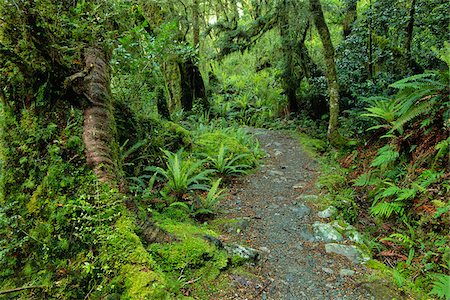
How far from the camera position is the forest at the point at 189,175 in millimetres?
2373

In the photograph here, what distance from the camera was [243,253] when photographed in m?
3.16

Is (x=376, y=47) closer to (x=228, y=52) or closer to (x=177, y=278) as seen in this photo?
(x=228, y=52)

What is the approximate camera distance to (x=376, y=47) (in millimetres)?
7902

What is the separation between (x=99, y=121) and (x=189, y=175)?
7.76ft

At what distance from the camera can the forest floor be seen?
2885mm

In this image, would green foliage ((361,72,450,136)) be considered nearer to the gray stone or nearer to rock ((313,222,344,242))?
rock ((313,222,344,242))

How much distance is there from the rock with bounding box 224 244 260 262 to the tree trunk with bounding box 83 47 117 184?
4.76ft

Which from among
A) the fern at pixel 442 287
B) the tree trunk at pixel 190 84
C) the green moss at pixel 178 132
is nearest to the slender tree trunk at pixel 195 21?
the tree trunk at pixel 190 84

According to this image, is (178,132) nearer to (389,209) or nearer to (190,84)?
(389,209)

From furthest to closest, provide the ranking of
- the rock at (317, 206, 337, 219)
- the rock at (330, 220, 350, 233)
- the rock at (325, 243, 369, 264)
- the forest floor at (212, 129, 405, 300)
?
the rock at (317, 206, 337, 219) < the rock at (330, 220, 350, 233) < the rock at (325, 243, 369, 264) < the forest floor at (212, 129, 405, 300)

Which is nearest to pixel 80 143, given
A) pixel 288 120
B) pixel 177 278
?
pixel 177 278

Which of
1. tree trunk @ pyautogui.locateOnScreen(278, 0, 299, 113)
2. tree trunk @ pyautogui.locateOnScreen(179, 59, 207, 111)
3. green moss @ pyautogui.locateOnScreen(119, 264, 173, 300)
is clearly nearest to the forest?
green moss @ pyautogui.locateOnScreen(119, 264, 173, 300)

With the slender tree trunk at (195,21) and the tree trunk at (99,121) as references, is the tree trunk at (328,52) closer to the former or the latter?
the slender tree trunk at (195,21)

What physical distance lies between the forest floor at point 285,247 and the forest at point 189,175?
2 cm
